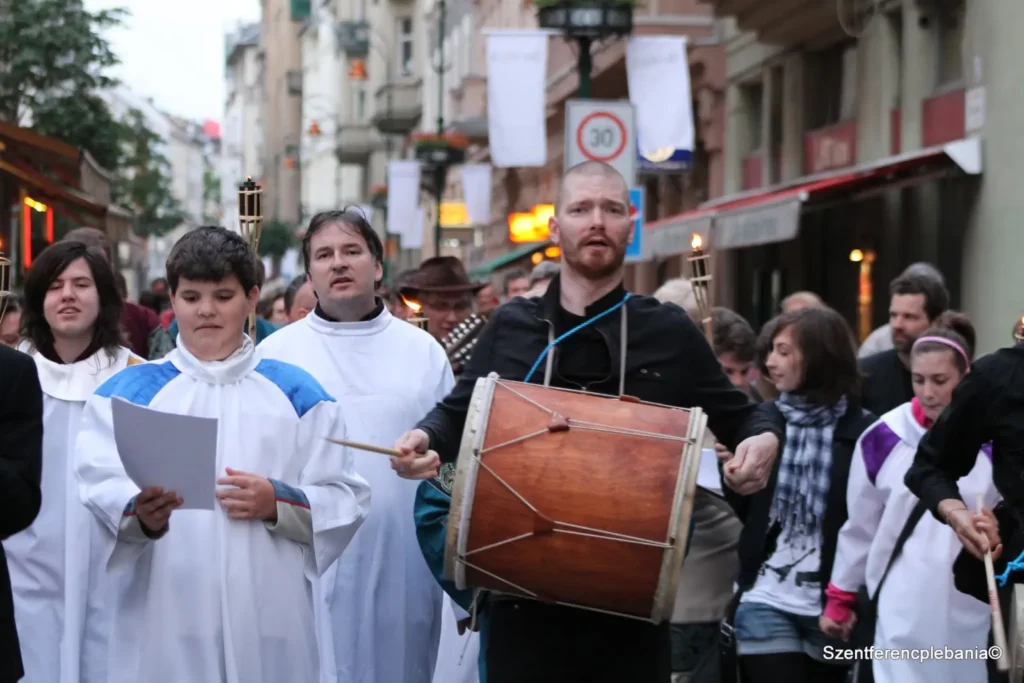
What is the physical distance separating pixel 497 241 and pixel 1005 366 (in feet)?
135

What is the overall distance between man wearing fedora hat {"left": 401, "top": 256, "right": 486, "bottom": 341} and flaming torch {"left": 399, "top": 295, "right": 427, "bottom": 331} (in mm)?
23

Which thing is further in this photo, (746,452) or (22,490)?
(746,452)

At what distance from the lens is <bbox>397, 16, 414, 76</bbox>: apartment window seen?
A: 72938 millimetres

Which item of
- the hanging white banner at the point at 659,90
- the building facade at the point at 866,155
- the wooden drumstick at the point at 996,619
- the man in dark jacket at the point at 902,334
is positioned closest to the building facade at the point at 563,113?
the building facade at the point at 866,155

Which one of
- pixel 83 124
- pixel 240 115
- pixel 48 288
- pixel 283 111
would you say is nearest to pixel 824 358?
pixel 48 288

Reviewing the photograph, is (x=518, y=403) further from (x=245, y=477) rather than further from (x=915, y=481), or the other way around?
(x=915, y=481)

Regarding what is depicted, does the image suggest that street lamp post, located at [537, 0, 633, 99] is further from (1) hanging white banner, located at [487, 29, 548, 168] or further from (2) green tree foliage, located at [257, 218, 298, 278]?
(2) green tree foliage, located at [257, 218, 298, 278]

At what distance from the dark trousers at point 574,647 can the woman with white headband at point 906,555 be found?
1830mm

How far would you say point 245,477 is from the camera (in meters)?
4.79

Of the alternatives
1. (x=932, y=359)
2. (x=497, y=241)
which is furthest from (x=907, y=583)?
(x=497, y=241)

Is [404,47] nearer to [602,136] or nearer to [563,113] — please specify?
[563,113]

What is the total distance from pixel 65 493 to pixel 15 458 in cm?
212

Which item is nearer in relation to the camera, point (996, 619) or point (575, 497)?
point (996, 619)

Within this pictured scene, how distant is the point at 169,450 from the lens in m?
4.59
